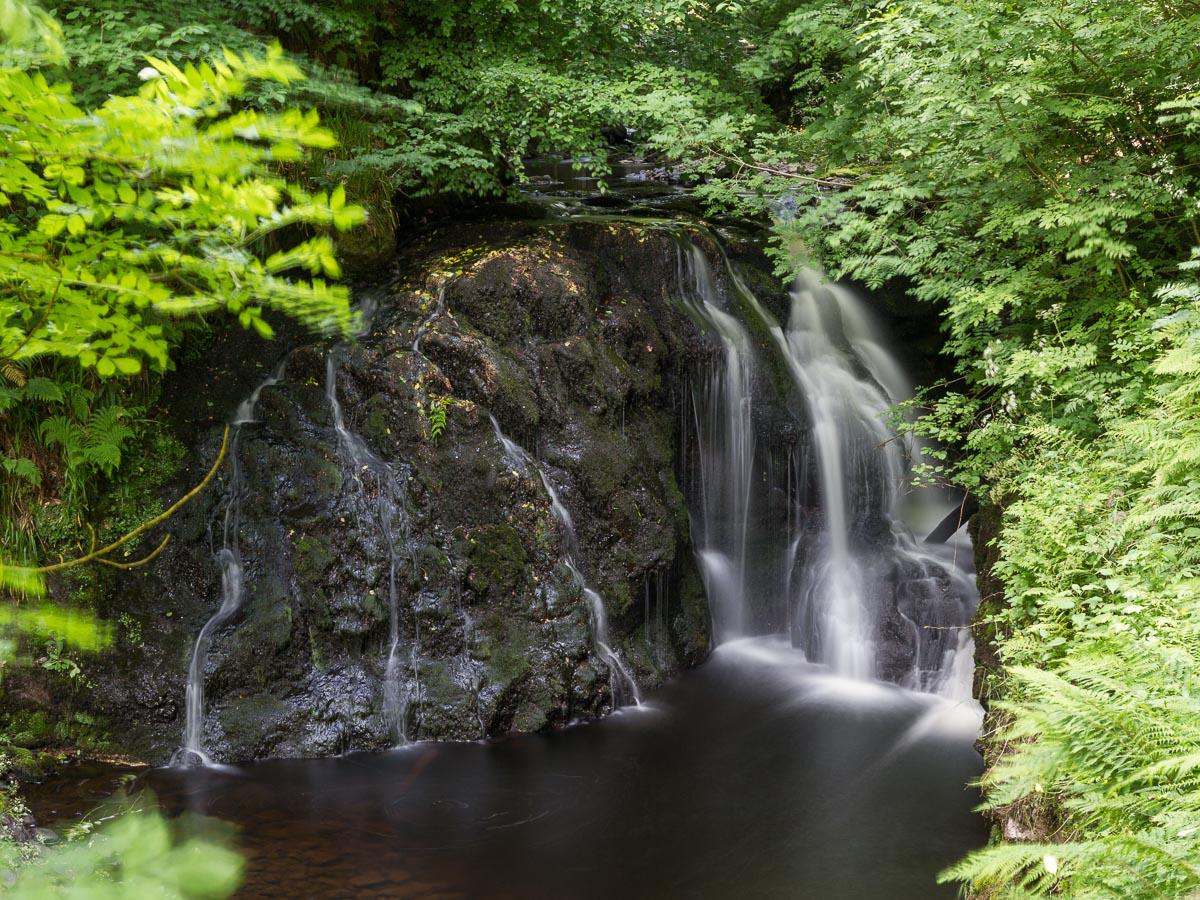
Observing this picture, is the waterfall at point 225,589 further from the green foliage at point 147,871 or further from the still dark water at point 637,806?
the green foliage at point 147,871

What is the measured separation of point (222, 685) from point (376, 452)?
2386 mm

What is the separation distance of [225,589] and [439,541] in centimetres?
190

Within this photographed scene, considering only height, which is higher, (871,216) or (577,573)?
(871,216)

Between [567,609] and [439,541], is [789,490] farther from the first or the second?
[439,541]

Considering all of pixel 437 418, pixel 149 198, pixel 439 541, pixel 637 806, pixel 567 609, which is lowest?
pixel 637 806

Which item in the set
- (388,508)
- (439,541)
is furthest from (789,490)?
(388,508)

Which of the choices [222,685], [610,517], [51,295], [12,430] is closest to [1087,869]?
[51,295]

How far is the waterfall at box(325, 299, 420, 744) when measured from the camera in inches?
Answer: 294

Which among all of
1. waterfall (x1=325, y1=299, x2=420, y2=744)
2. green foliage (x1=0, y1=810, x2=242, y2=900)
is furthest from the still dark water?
green foliage (x1=0, y1=810, x2=242, y2=900)

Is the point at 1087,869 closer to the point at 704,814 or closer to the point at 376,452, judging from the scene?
the point at 704,814

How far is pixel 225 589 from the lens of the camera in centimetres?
764

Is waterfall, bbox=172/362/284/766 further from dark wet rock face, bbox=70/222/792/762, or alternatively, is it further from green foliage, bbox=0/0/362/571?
green foliage, bbox=0/0/362/571

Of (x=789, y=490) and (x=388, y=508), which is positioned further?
(x=789, y=490)

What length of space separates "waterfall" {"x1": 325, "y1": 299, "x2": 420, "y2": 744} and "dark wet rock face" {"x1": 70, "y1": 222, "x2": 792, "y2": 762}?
33 millimetres
